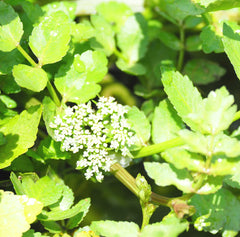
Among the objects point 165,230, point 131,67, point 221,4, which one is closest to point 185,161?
point 165,230

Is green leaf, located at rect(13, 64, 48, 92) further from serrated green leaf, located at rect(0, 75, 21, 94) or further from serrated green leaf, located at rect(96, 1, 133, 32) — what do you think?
serrated green leaf, located at rect(96, 1, 133, 32)

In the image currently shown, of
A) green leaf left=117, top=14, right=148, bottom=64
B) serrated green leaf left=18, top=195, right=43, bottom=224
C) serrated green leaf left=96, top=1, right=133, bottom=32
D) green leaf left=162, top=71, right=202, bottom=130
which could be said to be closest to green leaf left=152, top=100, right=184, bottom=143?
green leaf left=162, top=71, right=202, bottom=130

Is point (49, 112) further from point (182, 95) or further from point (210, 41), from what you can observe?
point (210, 41)

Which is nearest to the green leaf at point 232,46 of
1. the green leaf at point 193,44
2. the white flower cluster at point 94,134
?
the white flower cluster at point 94,134

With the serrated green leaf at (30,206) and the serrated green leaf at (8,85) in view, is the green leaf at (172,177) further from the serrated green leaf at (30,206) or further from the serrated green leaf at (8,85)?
the serrated green leaf at (8,85)

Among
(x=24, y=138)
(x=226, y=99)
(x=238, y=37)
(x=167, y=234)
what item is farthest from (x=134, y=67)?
(x=167, y=234)

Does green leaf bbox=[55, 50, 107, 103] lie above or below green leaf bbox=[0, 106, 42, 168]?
above
